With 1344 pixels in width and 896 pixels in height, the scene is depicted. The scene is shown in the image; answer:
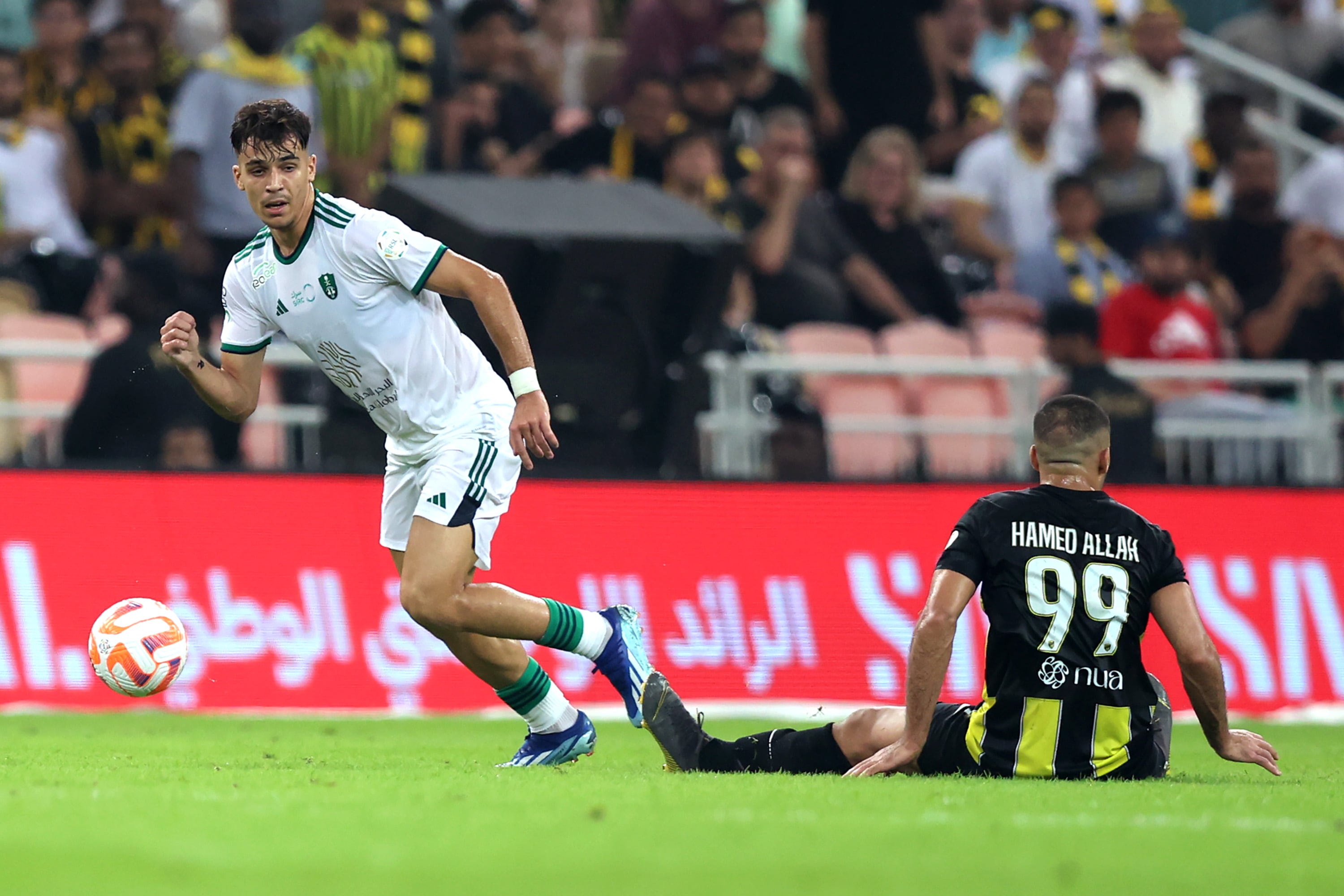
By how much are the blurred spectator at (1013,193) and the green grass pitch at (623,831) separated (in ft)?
28.3

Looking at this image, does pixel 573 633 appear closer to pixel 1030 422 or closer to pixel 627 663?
pixel 627 663

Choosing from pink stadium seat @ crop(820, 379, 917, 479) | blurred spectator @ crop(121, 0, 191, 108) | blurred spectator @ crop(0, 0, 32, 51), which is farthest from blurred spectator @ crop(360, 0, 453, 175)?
pink stadium seat @ crop(820, 379, 917, 479)

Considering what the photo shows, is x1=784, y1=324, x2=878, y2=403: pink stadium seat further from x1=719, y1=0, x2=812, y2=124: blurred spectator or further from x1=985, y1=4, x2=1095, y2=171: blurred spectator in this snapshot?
x1=985, y1=4, x2=1095, y2=171: blurred spectator

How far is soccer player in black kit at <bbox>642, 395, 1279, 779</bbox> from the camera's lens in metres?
6.88

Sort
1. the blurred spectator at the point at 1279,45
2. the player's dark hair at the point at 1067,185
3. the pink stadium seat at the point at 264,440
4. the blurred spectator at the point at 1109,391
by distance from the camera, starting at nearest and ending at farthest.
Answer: the pink stadium seat at the point at 264,440, the blurred spectator at the point at 1109,391, the player's dark hair at the point at 1067,185, the blurred spectator at the point at 1279,45

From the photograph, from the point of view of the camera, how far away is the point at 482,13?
15414 mm

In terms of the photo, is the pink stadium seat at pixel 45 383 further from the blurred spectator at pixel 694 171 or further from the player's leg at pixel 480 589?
the player's leg at pixel 480 589

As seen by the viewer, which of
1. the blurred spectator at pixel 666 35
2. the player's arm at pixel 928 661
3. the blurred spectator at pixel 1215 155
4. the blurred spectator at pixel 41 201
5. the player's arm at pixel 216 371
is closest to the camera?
the player's arm at pixel 928 661

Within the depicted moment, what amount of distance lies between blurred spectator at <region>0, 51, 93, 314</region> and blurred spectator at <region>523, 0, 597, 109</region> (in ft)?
13.2

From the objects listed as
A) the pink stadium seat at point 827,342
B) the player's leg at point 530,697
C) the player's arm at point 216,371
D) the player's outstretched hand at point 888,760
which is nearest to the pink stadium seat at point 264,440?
the pink stadium seat at point 827,342

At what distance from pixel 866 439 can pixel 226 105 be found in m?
5.17

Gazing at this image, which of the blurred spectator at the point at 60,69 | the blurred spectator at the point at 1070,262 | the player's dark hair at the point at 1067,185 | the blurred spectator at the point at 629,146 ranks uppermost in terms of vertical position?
the blurred spectator at the point at 60,69

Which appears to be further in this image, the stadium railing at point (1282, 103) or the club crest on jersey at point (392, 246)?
the stadium railing at point (1282, 103)

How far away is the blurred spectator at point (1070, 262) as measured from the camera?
16.0 m
